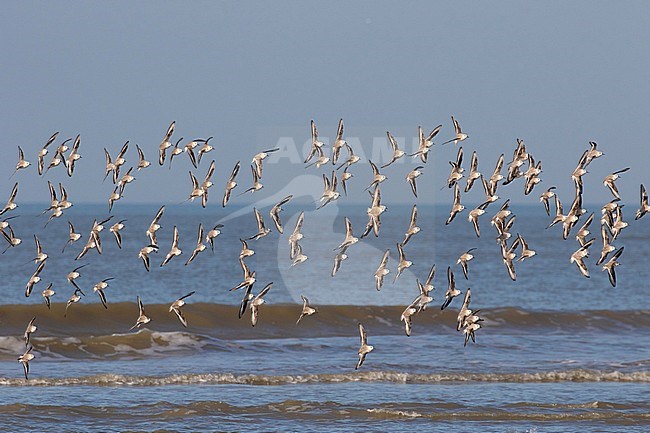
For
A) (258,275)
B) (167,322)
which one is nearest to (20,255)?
(258,275)

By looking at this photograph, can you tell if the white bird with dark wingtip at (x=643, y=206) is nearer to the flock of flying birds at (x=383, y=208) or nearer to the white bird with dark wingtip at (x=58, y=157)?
the flock of flying birds at (x=383, y=208)

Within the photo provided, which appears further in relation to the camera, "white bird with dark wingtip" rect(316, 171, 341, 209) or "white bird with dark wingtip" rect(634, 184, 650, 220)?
"white bird with dark wingtip" rect(316, 171, 341, 209)

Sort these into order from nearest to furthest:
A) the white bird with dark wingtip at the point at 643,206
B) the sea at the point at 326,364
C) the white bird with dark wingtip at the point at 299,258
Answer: the white bird with dark wingtip at the point at 643,206 < the sea at the point at 326,364 < the white bird with dark wingtip at the point at 299,258

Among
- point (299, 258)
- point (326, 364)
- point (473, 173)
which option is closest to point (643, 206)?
point (473, 173)

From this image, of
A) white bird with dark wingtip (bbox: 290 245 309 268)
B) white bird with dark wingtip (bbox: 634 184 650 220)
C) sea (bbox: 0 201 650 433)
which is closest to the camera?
white bird with dark wingtip (bbox: 634 184 650 220)

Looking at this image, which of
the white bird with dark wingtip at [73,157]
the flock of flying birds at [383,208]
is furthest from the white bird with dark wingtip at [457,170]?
the white bird with dark wingtip at [73,157]

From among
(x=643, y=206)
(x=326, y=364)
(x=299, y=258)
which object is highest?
(x=643, y=206)

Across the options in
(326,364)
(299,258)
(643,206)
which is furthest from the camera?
(326,364)

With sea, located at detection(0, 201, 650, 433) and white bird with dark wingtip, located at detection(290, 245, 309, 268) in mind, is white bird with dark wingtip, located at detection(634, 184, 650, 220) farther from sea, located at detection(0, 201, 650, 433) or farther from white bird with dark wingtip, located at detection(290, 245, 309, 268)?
white bird with dark wingtip, located at detection(290, 245, 309, 268)

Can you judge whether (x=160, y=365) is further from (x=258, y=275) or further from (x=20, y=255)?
(x=20, y=255)

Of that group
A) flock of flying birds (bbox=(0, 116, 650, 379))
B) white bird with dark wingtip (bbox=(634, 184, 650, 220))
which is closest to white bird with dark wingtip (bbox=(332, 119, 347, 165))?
flock of flying birds (bbox=(0, 116, 650, 379))

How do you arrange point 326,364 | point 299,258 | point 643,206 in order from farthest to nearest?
point 326,364
point 299,258
point 643,206

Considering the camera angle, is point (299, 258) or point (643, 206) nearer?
point (643, 206)

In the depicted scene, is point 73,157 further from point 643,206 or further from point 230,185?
point 643,206
